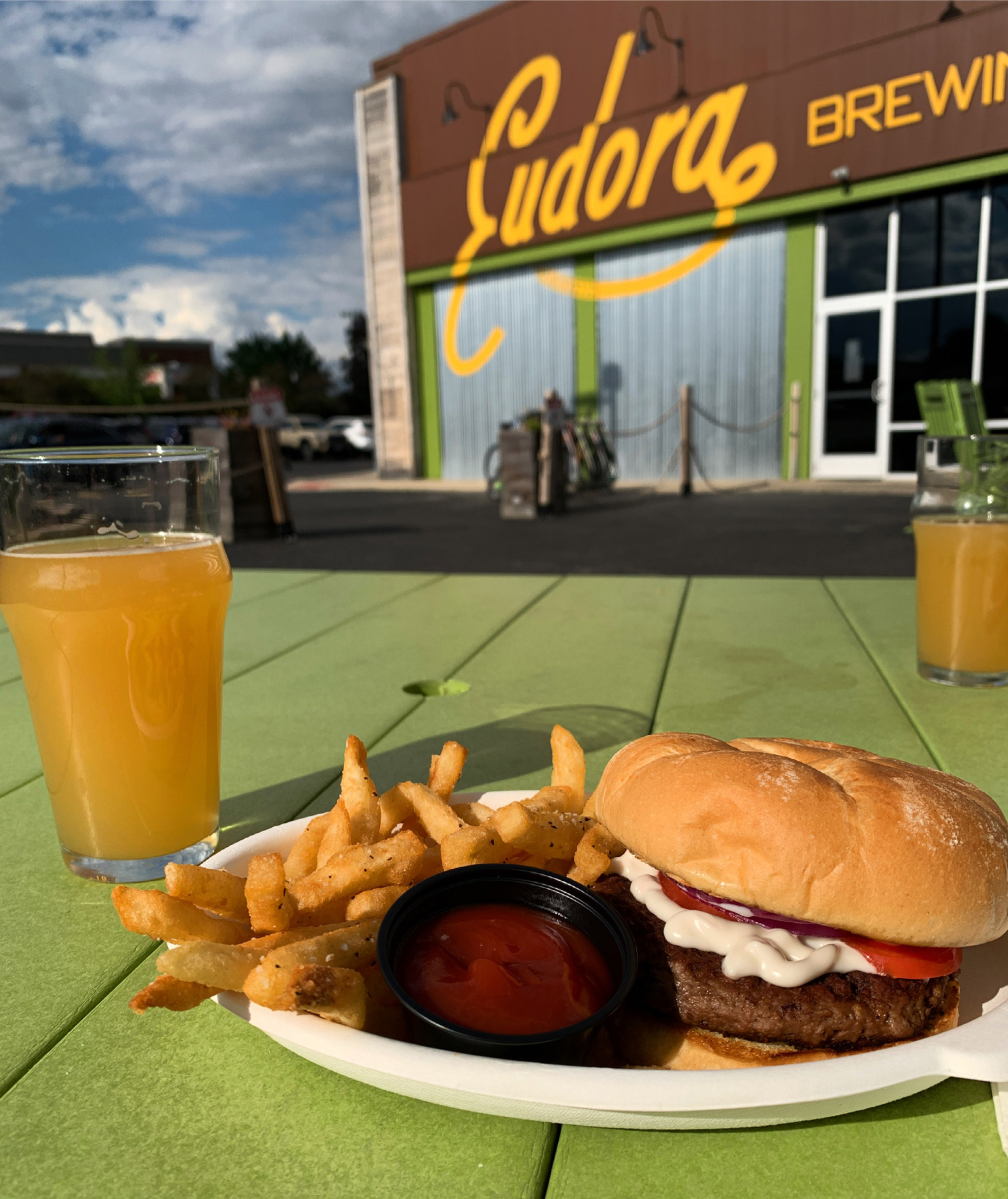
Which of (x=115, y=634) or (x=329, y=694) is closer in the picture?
(x=115, y=634)

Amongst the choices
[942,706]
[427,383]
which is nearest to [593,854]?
[942,706]

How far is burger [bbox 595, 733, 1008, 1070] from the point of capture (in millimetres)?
902

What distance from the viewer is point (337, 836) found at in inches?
44.1

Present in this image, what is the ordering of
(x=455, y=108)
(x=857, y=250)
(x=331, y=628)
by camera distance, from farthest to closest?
(x=455, y=108) → (x=857, y=250) → (x=331, y=628)

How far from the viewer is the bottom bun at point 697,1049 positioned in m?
0.91

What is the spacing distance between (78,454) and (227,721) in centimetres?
97

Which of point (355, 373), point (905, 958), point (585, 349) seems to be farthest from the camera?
point (355, 373)

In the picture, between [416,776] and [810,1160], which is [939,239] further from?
[810,1160]

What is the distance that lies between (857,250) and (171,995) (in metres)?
13.9

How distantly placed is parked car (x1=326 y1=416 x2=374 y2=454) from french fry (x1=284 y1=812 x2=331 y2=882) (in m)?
29.5

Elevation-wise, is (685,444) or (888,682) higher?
(685,444)

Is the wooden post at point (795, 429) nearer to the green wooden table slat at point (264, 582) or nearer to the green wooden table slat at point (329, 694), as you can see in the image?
the green wooden table slat at point (264, 582)

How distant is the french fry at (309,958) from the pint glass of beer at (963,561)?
5.75 ft

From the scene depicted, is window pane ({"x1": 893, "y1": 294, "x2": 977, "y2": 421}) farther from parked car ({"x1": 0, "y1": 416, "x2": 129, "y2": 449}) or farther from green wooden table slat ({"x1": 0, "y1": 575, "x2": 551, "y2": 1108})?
parked car ({"x1": 0, "y1": 416, "x2": 129, "y2": 449})
